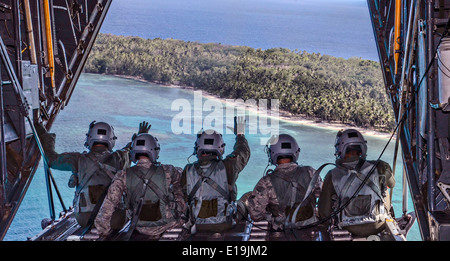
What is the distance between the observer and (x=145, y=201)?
5961 millimetres

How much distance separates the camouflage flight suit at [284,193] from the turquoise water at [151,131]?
1274 centimetres

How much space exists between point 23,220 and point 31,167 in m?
8.84

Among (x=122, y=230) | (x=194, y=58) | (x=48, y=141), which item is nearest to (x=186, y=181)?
(x=122, y=230)

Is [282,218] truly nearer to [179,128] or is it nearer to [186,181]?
[186,181]

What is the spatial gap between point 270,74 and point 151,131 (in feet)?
24.4

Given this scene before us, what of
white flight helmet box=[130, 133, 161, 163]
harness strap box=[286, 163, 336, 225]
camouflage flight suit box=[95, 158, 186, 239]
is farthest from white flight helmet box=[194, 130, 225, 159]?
harness strap box=[286, 163, 336, 225]

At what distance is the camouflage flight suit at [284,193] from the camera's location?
584cm

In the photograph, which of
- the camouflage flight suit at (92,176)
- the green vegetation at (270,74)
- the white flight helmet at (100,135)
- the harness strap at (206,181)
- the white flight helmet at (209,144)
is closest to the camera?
the harness strap at (206,181)

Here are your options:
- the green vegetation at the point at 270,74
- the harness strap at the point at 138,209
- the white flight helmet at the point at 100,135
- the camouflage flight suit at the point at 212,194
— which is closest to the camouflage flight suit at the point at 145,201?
the harness strap at the point at 138,209

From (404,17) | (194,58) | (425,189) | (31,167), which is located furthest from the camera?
(194,58)

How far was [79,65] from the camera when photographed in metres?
9.13

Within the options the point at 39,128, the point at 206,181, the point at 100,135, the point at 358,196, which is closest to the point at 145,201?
the point at 206,181

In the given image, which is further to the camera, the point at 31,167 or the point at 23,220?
the point at 23,220

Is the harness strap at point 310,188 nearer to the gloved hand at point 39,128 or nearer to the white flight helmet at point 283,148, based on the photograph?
the white flight helmet at point 283,148
